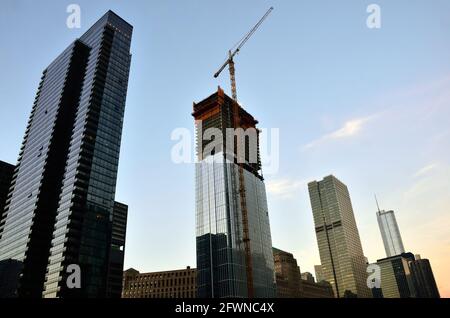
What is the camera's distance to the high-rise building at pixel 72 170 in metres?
130

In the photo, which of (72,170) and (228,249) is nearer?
(72,170)

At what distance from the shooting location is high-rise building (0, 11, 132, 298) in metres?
130

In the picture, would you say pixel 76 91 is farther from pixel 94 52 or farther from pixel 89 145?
pixel 89 145

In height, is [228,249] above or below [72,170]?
below

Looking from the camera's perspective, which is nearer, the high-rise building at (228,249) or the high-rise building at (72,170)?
the high-rise building at (72,170)

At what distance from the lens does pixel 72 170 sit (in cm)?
14262

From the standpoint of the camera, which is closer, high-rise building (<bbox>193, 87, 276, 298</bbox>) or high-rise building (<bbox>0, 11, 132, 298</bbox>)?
high-rise building (<bbox>0, 11, 132, 298</bbox>)

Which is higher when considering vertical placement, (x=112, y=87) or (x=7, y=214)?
(x=112, y=87)

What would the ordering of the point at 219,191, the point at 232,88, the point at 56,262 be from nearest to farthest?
the point at 56,262 → the point at 232,88 → the point at 219,191

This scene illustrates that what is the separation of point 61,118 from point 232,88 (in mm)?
75917

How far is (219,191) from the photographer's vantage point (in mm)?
195000
